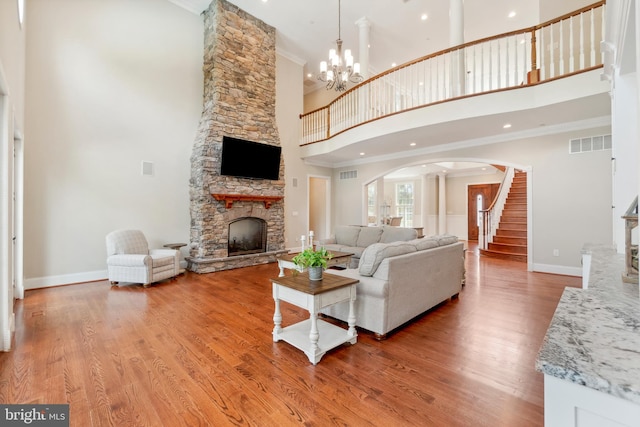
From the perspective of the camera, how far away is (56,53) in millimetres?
4660

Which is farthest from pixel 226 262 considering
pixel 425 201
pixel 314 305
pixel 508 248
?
pixel 425 201

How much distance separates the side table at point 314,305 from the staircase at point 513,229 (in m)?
6.35

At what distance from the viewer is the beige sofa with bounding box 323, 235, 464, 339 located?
2.80 m

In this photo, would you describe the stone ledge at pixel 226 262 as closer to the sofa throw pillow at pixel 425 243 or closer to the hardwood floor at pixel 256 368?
the hardwood floor at pixel 256 368

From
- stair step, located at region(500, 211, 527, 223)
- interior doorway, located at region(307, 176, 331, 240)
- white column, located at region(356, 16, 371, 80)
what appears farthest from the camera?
interior doorway, located at region(307, 176, 331, 240)

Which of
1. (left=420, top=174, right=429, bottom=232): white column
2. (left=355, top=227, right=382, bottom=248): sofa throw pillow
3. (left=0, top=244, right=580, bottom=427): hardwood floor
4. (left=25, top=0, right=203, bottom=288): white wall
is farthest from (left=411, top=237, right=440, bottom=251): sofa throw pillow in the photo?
(left=420, top=174, right=429, bottom=232): white column

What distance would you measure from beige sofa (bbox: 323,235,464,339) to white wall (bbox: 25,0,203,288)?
4503 mm

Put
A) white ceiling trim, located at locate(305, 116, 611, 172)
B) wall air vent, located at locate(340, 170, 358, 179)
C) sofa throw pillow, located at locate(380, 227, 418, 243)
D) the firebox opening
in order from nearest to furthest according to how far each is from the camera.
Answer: white ceiling trim, located at locate(305, 116, 611, 172)
sofa throw pillow, located at locate(380, 227, 418, 243)
the firebox opening
wall air vent, located at locate(340, 170, 358, 179)

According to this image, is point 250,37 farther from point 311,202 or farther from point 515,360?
point 515,360

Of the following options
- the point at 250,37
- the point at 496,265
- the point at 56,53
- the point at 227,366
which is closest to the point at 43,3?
the point at 56,53

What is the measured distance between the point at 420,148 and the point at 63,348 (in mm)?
7479

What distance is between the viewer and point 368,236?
19.7 feet

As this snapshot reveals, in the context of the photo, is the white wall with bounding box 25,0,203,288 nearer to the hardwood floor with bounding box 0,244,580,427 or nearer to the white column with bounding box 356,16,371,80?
the hardwood floor with bounding box 0,244,580,427

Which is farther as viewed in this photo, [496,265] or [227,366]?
[496,265]
